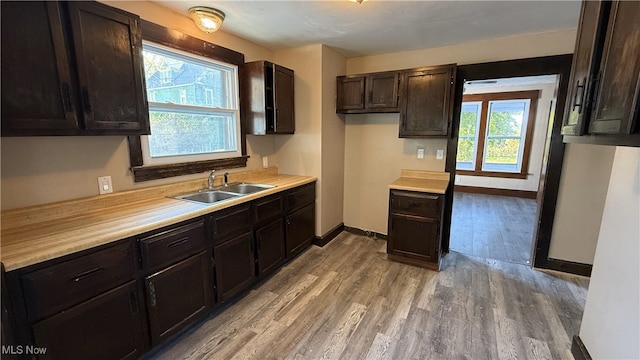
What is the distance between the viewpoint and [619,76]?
106 centimetres

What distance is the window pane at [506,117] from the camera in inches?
237

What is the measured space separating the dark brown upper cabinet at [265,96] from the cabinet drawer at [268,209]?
80 cm

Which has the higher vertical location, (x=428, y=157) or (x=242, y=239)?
(x=428, y=157)

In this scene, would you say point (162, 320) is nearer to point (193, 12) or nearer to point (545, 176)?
point (193, 12)

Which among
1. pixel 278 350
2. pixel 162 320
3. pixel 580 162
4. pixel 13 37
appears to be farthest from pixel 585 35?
pixel 162 320

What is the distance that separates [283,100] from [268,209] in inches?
50.8

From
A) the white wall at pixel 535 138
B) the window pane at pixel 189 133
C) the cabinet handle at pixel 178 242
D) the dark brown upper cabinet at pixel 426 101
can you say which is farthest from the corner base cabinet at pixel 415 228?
the white wall at pixel 535 138

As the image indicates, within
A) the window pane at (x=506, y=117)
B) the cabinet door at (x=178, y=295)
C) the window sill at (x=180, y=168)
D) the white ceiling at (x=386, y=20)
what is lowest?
the cabinet door at (x=178, y=295)

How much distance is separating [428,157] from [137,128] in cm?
297

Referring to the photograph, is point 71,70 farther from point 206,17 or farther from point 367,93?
point 367,93

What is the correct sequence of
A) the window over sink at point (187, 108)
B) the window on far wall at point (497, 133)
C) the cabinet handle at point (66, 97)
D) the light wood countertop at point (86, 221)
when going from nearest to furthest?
the light wood countertop at point (86, 221) < the cabinet handle at point (66, 97) < the window over sink at point (187, 108) < the window on far wall at point (497, 133)

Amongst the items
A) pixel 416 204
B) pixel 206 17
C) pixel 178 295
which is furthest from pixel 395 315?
pixel 206 17

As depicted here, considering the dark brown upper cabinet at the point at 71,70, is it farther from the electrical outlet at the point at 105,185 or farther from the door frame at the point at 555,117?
the door frame at the point at 555,117

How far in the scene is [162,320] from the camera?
70.6 inches
